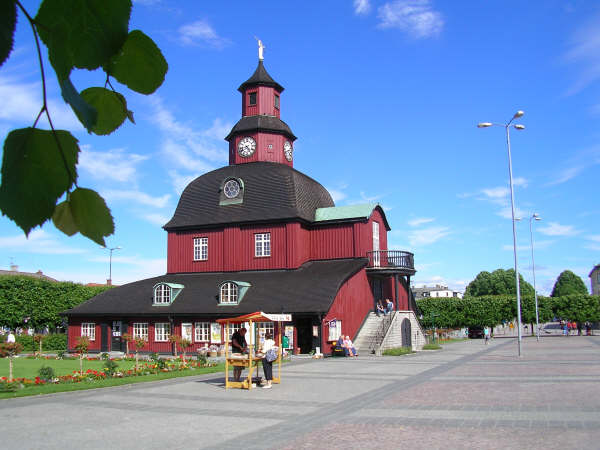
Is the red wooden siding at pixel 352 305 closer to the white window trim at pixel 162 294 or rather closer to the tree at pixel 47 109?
the white window trim at pixel 162 294

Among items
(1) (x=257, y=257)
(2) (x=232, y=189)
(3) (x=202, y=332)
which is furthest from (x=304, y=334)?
(2) (x=232, y=189)

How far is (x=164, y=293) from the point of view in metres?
36.1

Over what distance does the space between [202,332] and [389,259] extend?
44.2 ft

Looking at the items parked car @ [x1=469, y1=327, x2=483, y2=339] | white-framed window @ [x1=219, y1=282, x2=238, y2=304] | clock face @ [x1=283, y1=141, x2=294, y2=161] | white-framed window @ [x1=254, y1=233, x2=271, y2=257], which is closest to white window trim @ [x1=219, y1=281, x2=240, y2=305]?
white-framed window @ [x1=219, y1=282, x2=238, y2=304]

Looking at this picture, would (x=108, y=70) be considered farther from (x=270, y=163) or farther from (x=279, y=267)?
(x=270, y=163)

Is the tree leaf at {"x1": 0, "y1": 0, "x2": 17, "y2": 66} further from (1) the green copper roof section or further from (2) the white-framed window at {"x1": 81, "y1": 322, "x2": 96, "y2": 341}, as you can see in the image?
(2) the white-framed window at {"x1": 81, "y1": 322, "x2": 96, "y2": 341}

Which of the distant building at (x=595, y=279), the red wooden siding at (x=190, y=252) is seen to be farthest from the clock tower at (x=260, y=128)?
the distant building at (x=595, y=279)

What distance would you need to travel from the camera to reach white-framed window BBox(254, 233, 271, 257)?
37.6 m

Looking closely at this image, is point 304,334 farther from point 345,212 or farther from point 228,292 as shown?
point 345,212

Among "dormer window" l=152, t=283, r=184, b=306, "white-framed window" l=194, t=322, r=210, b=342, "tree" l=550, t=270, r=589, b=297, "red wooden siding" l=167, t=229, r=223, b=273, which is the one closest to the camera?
"white-framed window" l=194, t=322, r=210, b=342

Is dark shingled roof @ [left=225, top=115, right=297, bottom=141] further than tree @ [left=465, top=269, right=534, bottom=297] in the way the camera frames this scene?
No

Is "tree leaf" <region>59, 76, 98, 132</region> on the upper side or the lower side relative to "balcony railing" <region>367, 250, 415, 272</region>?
lower

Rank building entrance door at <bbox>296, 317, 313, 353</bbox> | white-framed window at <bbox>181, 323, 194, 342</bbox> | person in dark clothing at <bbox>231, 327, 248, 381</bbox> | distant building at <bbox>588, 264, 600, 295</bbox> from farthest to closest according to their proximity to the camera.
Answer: distant building at <bbox>588, 264, 600, 295</bbox> < white-framed window at <bbox>181, 323, 194, 342</bbox> < building entrance door at <bbox>296, 317, 313, 353</bbox> < person in dark clothing at <bbox>231, 327, 248, 381</bbox>

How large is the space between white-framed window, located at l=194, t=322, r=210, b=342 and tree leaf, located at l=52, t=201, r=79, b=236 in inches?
1335
